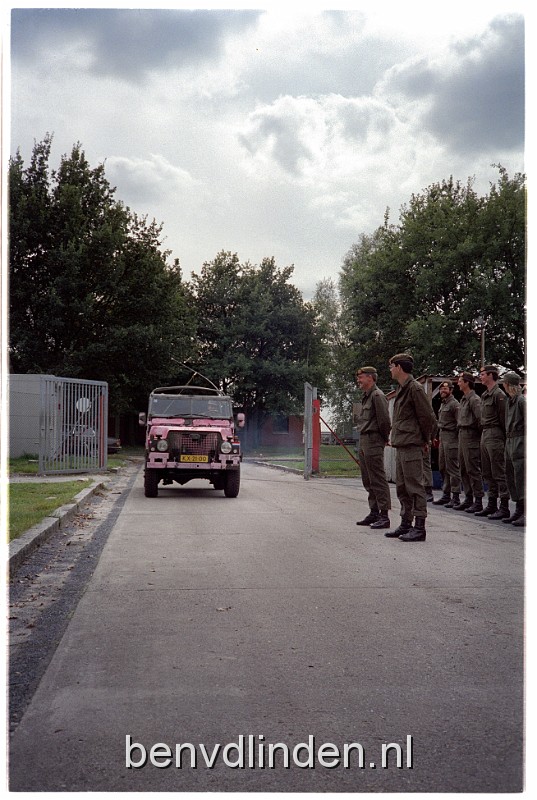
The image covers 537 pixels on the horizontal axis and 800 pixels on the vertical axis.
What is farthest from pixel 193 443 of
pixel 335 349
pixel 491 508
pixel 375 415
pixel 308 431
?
pixel 335 349

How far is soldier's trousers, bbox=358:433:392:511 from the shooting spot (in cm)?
978

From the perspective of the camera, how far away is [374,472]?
984 centimetres

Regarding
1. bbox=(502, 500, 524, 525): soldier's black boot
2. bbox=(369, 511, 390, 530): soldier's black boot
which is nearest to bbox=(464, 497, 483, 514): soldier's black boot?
bbox=(502, 500, 524, 525): soldier's black boot

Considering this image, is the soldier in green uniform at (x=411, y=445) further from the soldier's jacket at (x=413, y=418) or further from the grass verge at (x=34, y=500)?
the grass verge at (x=34, y=500)

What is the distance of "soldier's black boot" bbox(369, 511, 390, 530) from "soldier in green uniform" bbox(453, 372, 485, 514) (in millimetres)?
2573

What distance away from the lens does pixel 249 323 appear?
169 feet

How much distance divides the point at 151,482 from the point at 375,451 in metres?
5.42

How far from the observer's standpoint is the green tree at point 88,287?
2685cm

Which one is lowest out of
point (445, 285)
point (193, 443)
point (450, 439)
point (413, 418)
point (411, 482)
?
point (411, 482)

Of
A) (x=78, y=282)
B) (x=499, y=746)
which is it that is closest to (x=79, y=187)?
(x=78, y=282)

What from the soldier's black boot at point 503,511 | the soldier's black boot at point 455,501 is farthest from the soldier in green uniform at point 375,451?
the soldier's black boot at point 455,501

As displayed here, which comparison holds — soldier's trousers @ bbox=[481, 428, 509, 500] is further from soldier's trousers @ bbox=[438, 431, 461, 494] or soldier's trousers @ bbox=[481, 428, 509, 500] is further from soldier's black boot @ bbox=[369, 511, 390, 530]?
soldier's black boot @ bbox=[369, 511, 390, 530]

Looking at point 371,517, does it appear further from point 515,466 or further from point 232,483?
point 232,483
